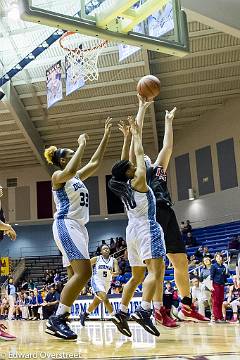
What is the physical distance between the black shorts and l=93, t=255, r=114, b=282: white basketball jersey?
4.72m

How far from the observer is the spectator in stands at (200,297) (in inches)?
433

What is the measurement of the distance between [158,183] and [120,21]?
7.28 ft

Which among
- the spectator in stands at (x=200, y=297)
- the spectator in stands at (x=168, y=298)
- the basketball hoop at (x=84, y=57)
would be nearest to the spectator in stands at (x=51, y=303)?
the spectator in stands at (x=168, y=298)

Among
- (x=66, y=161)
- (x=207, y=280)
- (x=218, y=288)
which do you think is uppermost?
(x=66, y=161)

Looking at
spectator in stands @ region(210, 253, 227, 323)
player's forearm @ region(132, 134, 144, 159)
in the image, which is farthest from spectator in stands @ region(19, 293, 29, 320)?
player's forearm @ region(132, 134, 144, 159)

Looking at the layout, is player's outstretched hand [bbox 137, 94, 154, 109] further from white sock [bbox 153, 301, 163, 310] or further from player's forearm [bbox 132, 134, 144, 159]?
white sock [bbox 153, 301, 163, 310]

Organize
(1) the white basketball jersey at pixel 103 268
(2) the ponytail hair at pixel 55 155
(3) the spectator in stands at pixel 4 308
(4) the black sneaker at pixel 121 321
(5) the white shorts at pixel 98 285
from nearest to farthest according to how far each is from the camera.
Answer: (4) the black sneaker at pixel 121 321, (2) the ponytail hair at pixel 55 155, (5) the white shorts at pixel 98 285, (1) the white basketball jersey at pixel 103 268, (3) the spectator in stands at pixel 4 308

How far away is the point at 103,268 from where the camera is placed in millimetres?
9781

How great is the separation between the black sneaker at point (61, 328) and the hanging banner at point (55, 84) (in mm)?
12114

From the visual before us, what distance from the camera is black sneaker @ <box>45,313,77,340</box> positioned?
4328mm

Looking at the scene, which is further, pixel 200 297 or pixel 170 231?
pixel 200 297

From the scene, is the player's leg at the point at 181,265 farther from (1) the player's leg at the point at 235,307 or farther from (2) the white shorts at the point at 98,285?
(1) the player's leg at the point at 235,307

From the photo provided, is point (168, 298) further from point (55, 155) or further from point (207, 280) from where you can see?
point (55, 155)

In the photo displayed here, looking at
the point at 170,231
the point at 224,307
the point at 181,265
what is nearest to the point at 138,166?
the point at 170,231
